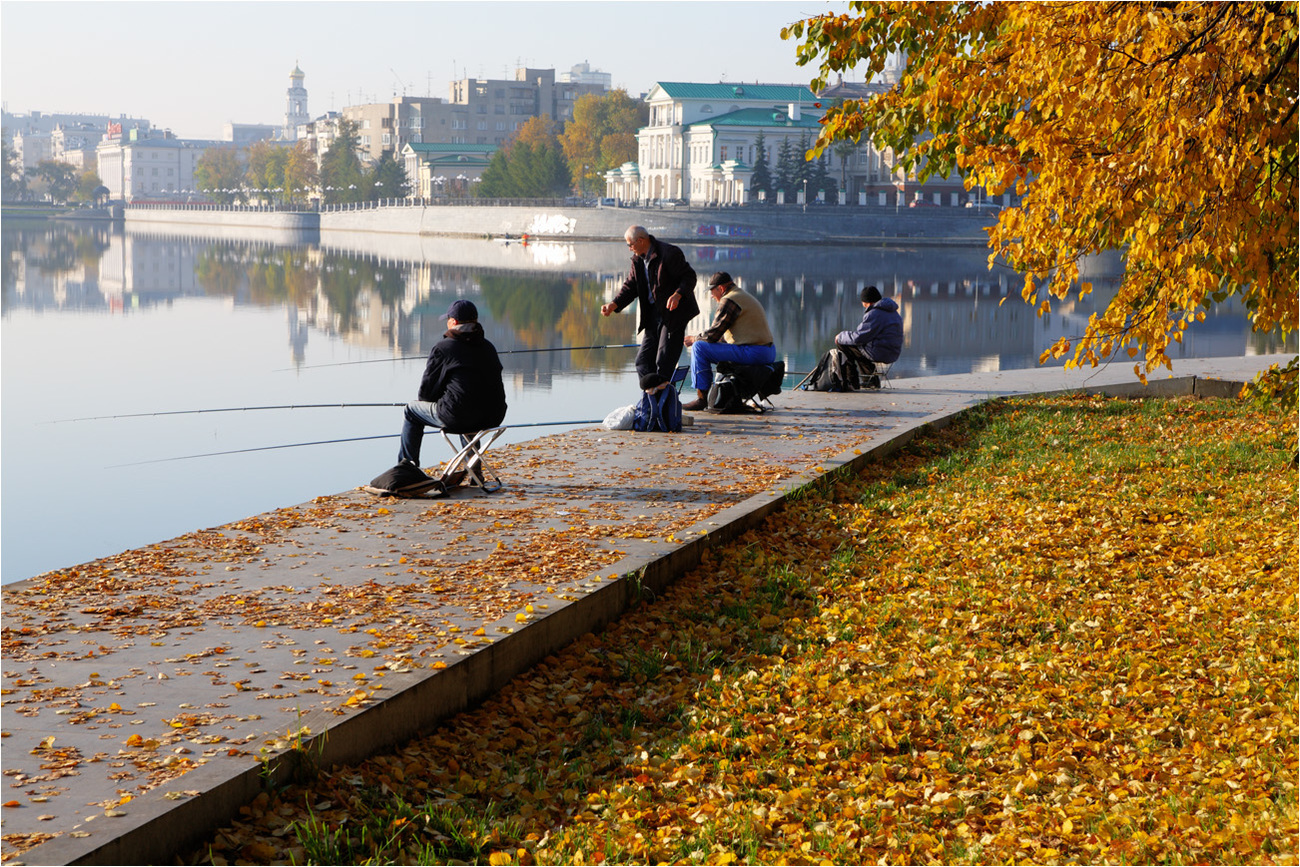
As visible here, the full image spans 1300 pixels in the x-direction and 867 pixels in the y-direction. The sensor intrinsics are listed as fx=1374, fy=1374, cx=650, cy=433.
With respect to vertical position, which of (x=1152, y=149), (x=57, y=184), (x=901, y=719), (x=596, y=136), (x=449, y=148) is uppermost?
(x=449, y=148)

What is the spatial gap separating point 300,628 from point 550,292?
41.4 meters

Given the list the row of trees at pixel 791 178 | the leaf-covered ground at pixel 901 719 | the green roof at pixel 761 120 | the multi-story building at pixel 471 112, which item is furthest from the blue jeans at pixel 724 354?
the multi-story building at pixel 471 112

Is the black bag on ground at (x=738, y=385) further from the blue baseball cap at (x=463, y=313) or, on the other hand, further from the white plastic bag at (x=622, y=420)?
the blue baseball cap at (x=463, y=313)

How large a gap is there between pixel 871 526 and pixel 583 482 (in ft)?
7.62

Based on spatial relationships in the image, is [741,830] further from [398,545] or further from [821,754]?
[398,545]

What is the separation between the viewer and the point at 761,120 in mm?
121562

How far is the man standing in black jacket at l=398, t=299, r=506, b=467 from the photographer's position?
9.92m

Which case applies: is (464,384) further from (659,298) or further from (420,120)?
(420,120)

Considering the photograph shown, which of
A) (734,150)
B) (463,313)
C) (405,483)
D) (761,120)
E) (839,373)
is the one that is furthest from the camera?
(761,120)

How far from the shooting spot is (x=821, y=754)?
5434mm

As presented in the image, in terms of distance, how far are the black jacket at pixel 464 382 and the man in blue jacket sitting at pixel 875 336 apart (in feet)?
23.5

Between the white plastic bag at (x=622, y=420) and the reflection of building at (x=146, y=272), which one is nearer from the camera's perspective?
the white plastic bag at (x=622, y=420)

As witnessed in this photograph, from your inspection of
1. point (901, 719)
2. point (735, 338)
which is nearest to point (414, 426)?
point (735, 338)

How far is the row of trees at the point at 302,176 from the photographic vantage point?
131 meters
